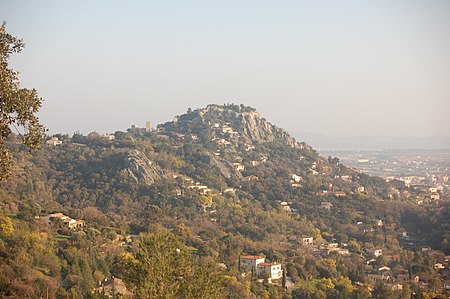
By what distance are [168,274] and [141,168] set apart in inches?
1485

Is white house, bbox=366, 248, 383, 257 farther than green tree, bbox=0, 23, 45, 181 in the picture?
Yes

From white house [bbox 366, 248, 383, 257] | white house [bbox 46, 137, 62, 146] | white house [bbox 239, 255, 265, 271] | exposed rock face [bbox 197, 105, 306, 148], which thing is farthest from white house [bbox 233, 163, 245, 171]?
white house [bbox 239, 255, 265, 271]

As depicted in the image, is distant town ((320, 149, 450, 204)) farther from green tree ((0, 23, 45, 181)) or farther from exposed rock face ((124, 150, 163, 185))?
green tree ((0, 23, 45, 181))

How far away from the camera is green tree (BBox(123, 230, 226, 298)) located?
11.3 m

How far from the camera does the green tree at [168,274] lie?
11.3 m

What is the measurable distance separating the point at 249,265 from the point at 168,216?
36.3 ft

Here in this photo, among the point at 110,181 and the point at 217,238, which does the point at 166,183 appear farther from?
the point at 217,238

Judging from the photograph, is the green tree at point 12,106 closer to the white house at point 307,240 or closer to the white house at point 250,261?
the white house at point 250,261

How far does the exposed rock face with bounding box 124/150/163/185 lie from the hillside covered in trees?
0.13 metres

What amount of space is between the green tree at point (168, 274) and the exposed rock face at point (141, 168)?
3621 centimetres

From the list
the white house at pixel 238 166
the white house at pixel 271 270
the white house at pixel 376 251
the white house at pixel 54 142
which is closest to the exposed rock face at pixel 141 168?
the white house at pixel 238 166

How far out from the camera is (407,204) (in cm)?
5066

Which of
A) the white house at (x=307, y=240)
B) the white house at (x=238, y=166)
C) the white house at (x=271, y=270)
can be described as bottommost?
the white house at (x=307, y=240)

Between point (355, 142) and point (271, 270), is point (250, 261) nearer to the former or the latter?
point (271, 270)
